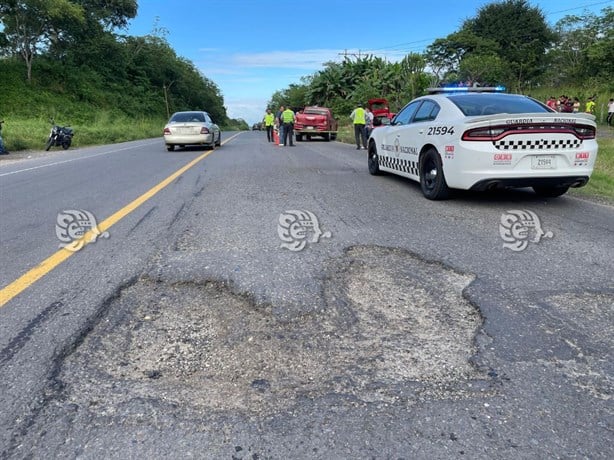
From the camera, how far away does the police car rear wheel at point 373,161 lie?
30.6ft

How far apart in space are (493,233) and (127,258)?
344cm

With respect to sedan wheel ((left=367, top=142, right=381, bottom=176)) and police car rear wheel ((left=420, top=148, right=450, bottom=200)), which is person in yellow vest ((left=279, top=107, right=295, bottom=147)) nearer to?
sedan wheel ((left=367, top=142, right=381, bottom=176))

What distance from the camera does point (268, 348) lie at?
104 inches

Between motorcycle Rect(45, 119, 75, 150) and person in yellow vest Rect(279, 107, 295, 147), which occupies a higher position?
person in yellow vest Rect(279, 107, 295, 147)

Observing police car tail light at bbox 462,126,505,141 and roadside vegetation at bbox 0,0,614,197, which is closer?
police car tail light at bbox 462,126,505,141

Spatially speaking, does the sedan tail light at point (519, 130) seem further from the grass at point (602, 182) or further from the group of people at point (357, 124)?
the group of people at point (357, 124)

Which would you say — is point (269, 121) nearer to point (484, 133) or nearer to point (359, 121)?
point (359, 121)

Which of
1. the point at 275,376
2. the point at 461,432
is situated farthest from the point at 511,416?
the point at 275,376

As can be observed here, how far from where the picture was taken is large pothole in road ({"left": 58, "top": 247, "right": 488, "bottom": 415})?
2.26m

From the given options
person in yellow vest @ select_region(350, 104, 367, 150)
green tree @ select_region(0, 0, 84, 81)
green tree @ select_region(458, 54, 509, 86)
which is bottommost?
person in yellow vest @ select_region(350, 104, 367, 150)

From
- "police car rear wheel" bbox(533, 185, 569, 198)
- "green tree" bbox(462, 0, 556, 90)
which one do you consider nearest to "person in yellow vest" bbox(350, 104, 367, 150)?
"police car rear wheel" bbox(533, 185, 569, 198)

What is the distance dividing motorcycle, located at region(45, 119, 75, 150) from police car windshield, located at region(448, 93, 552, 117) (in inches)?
747

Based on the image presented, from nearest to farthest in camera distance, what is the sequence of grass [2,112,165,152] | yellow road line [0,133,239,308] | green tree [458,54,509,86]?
yellow road line [0,133,239,308] < grass [2,112,165,152] < green tree [458,54,509,86]

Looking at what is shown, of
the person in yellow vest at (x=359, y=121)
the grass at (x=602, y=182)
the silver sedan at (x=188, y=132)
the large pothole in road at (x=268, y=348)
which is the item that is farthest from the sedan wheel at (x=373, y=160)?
the silver sedan at (x=188, y=132)
